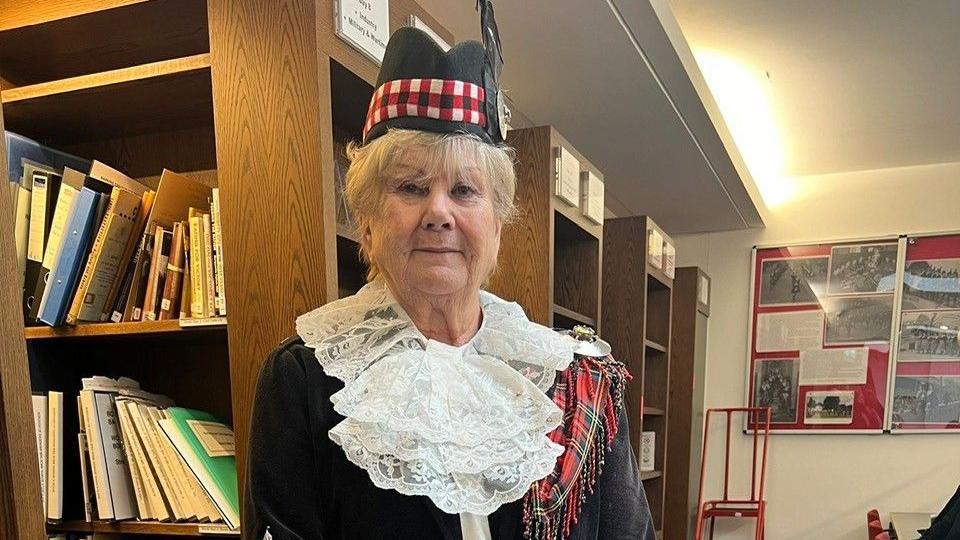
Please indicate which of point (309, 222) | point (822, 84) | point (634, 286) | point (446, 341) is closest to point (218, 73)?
point (309, 222)

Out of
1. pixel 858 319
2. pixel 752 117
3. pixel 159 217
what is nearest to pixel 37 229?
pixel 159 217

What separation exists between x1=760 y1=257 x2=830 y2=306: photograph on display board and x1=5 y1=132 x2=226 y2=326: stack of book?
12.5ft

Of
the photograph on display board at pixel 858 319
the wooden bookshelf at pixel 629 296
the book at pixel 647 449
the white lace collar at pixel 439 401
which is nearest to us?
the white lace collar at pixel 439 401

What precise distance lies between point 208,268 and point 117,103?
40 cm

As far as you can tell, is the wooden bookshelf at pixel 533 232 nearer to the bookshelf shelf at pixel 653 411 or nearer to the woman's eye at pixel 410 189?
the woman's eye at pixel 410 189

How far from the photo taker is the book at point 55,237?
136 centimetres

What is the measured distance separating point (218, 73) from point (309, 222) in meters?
0.31

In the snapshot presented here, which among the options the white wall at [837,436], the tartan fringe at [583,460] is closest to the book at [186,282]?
the tartan fringe at [583,460]

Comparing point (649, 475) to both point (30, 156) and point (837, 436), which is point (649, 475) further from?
point (30, 156)

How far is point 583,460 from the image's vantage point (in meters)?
1.05

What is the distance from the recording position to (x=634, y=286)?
2.89 meters

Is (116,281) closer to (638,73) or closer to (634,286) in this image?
(638,73)

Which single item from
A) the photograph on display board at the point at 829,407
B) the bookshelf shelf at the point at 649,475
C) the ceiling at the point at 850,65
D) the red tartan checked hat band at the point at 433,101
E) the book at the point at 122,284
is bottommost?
the bookshelf shelf at the point at 649,475

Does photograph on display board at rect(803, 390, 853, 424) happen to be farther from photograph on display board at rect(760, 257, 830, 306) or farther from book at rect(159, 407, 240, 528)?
book at rect(159, 407, 240, 528)
